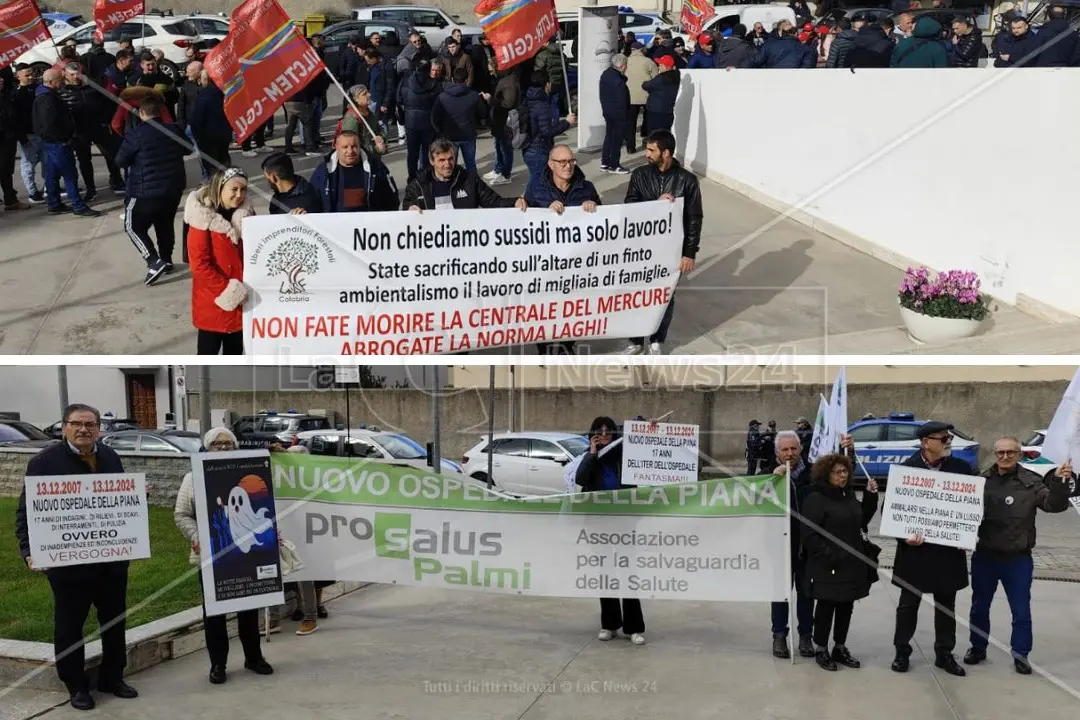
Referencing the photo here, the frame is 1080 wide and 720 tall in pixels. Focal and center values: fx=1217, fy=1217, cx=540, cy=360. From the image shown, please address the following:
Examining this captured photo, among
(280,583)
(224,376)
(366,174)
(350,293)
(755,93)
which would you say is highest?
(755,93)

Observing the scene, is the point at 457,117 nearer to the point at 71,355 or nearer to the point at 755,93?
the point at 755,93

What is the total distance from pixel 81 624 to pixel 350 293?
332cm

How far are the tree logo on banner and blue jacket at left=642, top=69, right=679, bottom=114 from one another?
827 centimetres

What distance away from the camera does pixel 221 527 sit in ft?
23.8

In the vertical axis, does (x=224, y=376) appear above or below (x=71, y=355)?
below

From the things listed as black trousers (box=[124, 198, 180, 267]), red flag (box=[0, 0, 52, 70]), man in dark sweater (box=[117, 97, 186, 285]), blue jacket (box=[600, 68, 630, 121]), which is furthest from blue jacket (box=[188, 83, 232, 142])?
blue jacket (box=[600, 68, 630, 121])

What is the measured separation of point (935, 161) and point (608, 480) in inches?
259

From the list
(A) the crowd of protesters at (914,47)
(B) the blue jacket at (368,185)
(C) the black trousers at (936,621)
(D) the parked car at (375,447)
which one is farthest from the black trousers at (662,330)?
(D) the parked car at (375,447)

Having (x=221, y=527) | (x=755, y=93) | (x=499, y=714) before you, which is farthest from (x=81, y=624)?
(x=755, y=93)

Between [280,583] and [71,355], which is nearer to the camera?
[280,583]

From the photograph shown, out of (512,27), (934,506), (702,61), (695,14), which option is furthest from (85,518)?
(695,14)

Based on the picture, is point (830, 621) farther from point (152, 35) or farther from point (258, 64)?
point (152, 35)

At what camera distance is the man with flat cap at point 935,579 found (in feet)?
24.0

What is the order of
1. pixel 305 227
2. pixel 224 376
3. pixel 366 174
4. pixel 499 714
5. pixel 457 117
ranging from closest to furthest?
pixel 499 714, pixel 305 227, pixel 366 174, pixel 457 117, pixel 224 376
